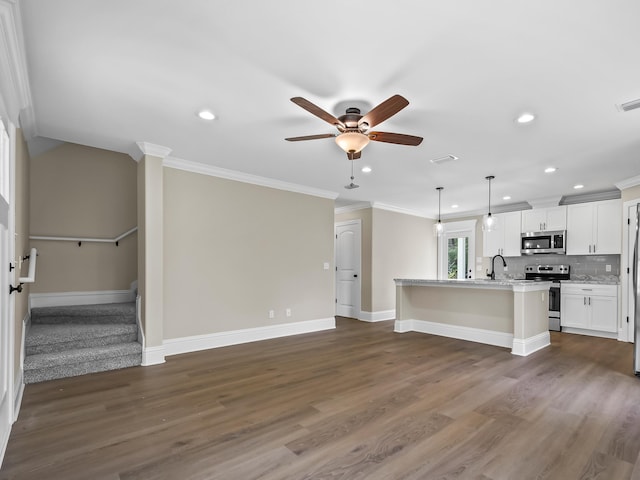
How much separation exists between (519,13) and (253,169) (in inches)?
→ 147

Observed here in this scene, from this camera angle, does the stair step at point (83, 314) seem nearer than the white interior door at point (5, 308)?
No

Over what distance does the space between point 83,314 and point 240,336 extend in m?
2.04

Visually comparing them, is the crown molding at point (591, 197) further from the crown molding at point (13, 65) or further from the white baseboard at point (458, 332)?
the crown molding at point (13, 65)

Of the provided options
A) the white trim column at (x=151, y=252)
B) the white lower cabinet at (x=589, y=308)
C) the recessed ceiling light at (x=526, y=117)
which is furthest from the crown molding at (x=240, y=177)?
the white lower cabinet at (x=589, y=308)

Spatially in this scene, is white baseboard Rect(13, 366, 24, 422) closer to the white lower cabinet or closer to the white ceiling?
the white ceiling

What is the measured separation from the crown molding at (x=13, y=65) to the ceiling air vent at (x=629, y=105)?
14.0 ft

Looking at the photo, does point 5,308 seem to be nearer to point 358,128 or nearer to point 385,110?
point 358,128

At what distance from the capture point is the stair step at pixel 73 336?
3736 millimetres

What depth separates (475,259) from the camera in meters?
8.27

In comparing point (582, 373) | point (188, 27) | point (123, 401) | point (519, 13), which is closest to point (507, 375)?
point (582, 373)

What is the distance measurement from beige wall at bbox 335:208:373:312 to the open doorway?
2615mm

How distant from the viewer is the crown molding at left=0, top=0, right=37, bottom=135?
6.04 ft

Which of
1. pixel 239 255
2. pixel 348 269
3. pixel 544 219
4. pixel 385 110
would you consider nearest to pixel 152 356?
pixel 239 255

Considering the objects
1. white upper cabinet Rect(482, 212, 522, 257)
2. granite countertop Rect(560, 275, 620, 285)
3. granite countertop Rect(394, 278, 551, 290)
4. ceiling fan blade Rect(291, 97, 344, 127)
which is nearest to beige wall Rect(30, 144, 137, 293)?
ceiling fan blade Rect(291, 97, 344, 127)
